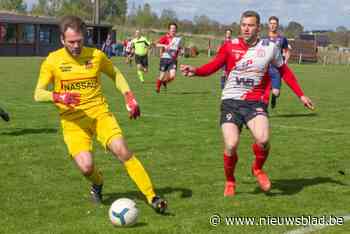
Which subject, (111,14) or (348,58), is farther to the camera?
(111,14)

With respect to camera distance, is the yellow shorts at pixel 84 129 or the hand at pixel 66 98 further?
the yellow shorts at pixel 84 129

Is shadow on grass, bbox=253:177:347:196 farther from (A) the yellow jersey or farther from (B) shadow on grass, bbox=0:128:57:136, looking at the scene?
(B) shadow on grass, bbox=0:128:57:136

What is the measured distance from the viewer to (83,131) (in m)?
7.21

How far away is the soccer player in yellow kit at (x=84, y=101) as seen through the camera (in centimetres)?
688

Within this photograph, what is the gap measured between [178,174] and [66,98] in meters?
2.92

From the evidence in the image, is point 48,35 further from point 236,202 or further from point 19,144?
point 236,202

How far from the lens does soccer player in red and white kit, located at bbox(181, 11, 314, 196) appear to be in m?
7.74

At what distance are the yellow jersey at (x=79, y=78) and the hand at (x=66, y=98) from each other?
37 cm

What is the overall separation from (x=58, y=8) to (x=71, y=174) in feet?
393


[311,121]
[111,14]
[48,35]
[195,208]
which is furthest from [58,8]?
[195,208]

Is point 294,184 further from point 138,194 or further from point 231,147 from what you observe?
point 138,194

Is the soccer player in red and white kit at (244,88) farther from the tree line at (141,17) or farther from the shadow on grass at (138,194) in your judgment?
the tree line at (141,17)

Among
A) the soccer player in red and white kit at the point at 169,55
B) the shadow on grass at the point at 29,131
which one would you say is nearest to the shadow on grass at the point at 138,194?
the shadow on grass at the point at 29,131

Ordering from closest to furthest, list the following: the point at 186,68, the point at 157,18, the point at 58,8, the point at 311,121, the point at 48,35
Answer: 1. the point at 186,68
2. the point at 311,121
3. the point at 48,35
4. the point at 157,18
5. the point at 58,8
